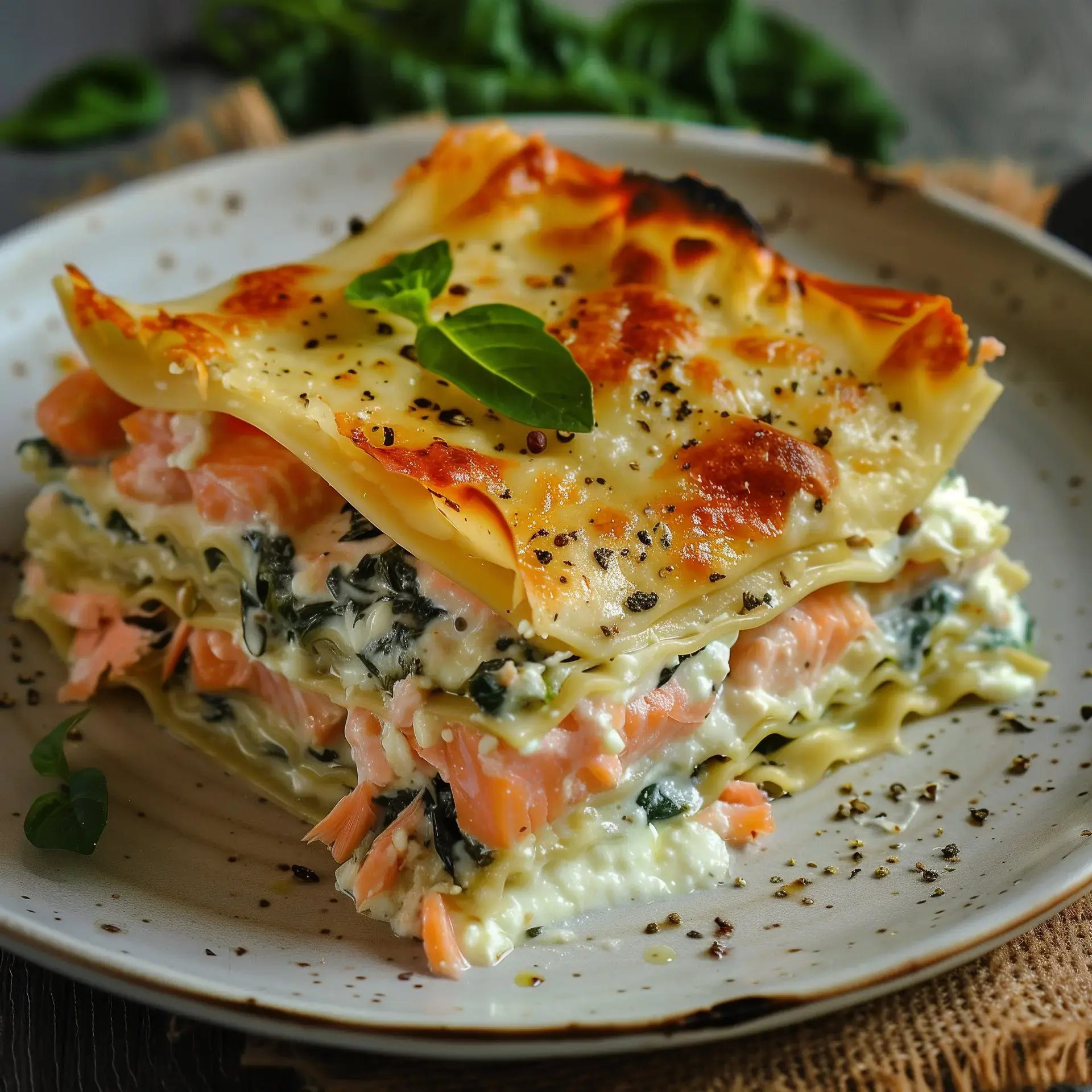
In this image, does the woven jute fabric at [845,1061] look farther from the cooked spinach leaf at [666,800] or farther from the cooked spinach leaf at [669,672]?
the cooked spinach leaf at [669,672]

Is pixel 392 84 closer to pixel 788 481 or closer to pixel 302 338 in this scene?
pixel 302 338

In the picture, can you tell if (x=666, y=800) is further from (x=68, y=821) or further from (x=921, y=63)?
(x=921, y=63)

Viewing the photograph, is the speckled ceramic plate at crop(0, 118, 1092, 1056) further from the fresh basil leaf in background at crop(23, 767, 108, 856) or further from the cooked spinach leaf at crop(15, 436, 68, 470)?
the cooked spinach leaf at crop(15, 436, 68, 470)

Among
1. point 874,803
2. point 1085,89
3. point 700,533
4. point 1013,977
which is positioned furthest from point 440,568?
point 1085,89

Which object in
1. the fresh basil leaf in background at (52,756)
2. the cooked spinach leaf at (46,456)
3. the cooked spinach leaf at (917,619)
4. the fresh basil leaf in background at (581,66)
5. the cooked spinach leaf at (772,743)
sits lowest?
the fresh basil leaf in background at (52,756)

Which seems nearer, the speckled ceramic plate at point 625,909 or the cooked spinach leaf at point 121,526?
the speckled ceramic plate at point 625,909

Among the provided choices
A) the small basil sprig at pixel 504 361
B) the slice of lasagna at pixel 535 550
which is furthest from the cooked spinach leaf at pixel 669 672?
the small basil sprig at pixel 504 361
